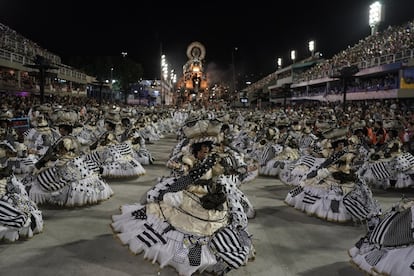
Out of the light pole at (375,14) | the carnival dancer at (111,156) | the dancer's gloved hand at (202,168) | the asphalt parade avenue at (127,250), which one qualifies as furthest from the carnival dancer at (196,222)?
the light pole at (375,14)

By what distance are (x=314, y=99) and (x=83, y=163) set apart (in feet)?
126

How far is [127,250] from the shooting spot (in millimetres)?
5848

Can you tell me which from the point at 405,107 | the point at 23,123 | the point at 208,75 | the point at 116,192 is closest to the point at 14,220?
the point at 116,192

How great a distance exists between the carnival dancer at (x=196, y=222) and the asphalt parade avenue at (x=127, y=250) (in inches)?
11.4

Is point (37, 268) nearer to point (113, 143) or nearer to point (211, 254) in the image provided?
point (211, 254)

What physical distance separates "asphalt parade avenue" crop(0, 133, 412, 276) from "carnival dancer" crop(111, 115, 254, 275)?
288mm

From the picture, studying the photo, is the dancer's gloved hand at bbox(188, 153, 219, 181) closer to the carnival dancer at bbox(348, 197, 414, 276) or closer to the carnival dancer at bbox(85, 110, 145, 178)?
the carnival dancer at bbox(348, 197, 414, 276)

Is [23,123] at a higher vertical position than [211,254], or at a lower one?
higher

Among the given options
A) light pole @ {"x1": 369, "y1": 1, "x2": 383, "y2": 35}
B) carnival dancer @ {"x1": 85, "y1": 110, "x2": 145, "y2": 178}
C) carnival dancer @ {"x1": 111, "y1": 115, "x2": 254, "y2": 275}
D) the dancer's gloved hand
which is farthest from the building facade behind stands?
the dancer's gloved hand

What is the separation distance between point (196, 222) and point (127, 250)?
128cm

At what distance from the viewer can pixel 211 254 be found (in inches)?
195

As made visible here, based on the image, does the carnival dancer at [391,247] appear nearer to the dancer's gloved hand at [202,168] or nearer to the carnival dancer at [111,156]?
the dancer's gloved hand at [202,168]

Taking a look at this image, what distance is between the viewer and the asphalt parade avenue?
→ 5.31m

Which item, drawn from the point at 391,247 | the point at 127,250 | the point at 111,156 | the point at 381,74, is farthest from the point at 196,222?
the point at 381,74
